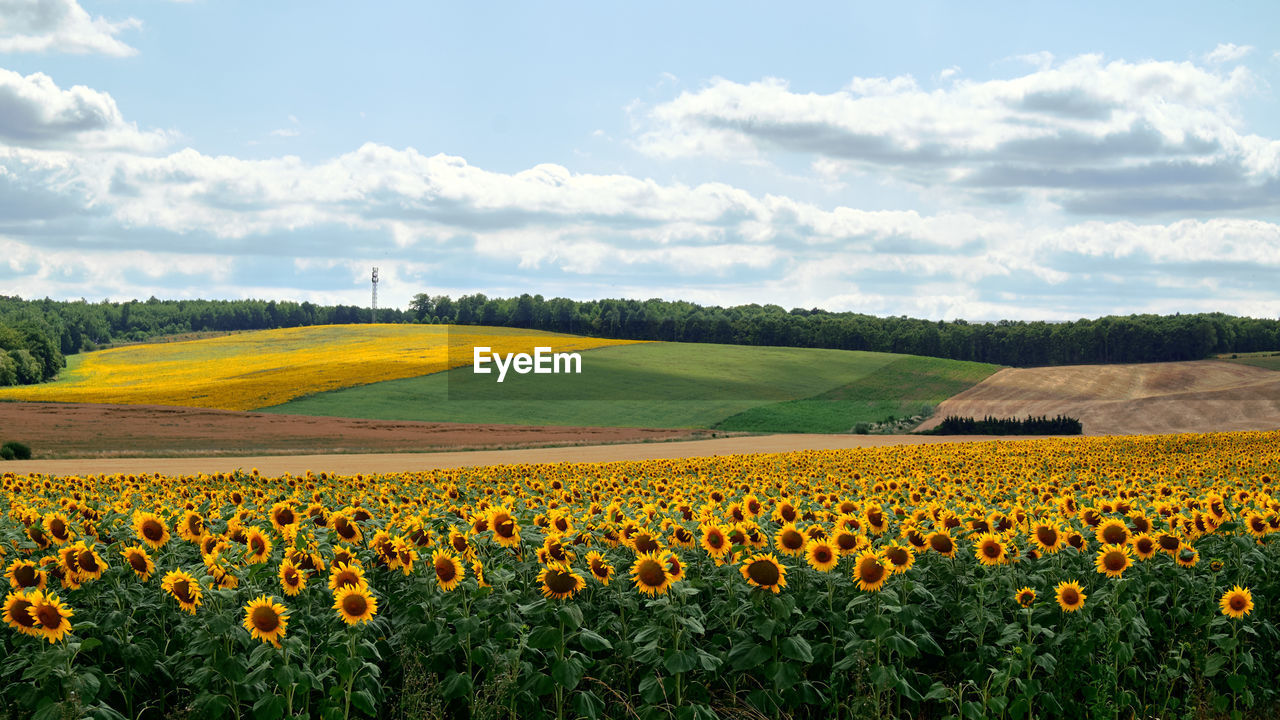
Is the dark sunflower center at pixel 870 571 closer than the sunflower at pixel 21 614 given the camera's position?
No

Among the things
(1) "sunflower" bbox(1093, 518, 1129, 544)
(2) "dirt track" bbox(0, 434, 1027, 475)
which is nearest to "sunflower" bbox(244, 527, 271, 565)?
(1) "sunflower" bbox(1093, 518, 1129, 544)

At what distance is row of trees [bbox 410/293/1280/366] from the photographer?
4823 inches

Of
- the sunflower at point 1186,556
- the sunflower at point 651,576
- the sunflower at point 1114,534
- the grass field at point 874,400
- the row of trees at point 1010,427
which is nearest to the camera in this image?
the sunflower at point 651,576

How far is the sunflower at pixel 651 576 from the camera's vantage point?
22.6 feet

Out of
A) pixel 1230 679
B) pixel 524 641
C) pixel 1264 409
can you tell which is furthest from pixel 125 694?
pixel 1264 409

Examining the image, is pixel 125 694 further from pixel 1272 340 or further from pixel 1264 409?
pixel 1272 340

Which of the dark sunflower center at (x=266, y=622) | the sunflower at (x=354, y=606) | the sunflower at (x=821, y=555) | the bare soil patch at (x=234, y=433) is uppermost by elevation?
the sunflower at (x=821, y=555)

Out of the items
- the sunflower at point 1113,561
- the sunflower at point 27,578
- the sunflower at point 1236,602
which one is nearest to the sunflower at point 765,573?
the sunflower at point 1113,561

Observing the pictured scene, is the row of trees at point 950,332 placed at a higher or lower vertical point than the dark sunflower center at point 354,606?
higher

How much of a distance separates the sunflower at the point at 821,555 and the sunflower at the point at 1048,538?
2232 mm

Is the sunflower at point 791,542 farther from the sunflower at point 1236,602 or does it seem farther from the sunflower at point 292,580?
the sunflower at point 1236,602

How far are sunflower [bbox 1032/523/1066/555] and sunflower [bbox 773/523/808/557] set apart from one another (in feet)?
7.83

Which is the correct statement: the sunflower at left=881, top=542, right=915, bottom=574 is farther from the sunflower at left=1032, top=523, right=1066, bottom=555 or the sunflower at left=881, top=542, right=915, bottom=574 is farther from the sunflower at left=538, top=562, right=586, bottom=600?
the sunflower at left=538, top=562, right=586, bottom=600

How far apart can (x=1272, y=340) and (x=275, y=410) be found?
377 feet
